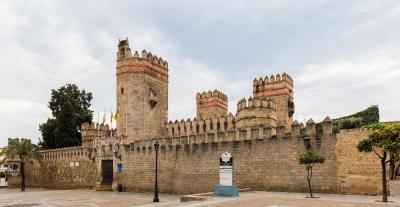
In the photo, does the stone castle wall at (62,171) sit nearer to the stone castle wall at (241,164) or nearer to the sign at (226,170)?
the stone castle wall at (241,164)

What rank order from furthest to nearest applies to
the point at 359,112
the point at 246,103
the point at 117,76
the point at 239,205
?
1. the point at 359,112
2. the point at 117,76
3. the point at 246,103
4. the point at 239,205

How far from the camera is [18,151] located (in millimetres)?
37406

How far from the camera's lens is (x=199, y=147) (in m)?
26.1

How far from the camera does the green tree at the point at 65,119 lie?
154 feet

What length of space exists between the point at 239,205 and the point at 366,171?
8.02 metres

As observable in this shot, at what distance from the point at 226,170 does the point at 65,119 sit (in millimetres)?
33630

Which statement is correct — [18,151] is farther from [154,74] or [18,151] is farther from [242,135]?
[242,135]

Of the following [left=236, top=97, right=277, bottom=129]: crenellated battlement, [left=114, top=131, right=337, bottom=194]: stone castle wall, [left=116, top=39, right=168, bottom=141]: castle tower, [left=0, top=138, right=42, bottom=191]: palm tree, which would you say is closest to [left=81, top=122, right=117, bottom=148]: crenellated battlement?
[left=0, top=138, right=42, bottom=191]: palm tree

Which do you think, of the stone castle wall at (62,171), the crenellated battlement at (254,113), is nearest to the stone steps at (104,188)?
the stone castle wall at (62,171)

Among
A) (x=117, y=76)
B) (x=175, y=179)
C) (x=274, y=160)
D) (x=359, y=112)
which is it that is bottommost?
(x=175, y=179)

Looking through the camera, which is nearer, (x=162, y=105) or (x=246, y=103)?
(x=246, y=103)

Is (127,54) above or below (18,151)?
above

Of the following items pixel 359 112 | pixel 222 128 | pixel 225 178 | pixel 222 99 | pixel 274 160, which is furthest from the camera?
pixel 222 99

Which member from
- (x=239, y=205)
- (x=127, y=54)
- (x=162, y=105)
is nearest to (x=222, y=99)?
(x=162, y=105)
